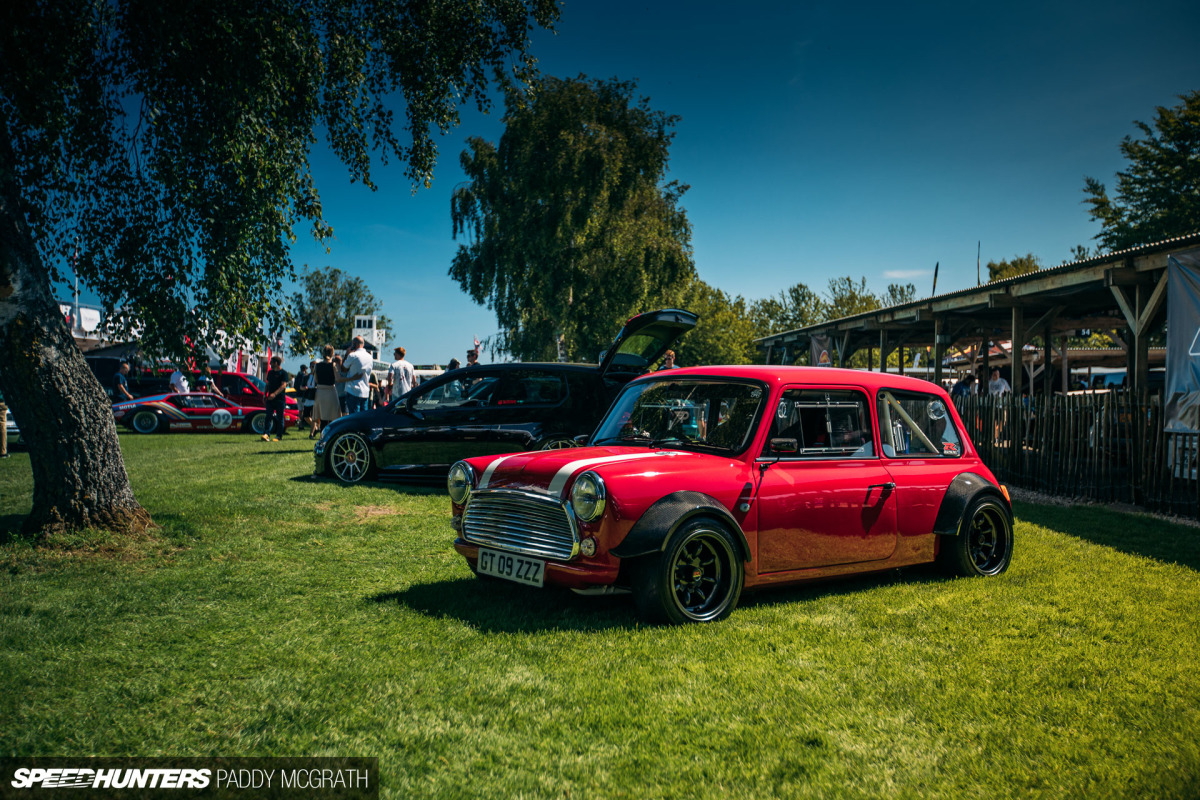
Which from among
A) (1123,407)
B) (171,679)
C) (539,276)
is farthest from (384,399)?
(171,679)

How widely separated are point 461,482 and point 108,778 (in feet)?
9.09

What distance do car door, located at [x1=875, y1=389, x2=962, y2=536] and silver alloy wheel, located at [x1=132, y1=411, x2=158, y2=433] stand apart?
19127 mm

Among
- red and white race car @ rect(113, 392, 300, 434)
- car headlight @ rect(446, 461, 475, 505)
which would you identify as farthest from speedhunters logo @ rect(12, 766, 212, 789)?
red and white race car @ rect(113, 392, 300, 434)

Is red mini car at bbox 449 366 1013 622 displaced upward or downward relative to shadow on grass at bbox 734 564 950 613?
upward

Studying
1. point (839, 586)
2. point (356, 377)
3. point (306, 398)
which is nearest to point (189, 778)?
point (839, 586)

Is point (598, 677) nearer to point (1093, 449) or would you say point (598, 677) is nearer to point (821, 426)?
point (821, 426)

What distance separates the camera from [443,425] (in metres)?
9.84

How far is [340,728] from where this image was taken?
2.99m

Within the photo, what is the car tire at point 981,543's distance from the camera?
5594 mm

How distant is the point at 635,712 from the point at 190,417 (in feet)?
64.1

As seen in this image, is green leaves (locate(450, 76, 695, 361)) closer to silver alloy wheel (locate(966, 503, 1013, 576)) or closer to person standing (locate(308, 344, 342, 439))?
person standing (locate(308, 344, 342, 439))

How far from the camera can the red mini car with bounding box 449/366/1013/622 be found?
169 inches

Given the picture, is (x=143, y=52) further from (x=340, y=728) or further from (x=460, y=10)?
(x=340, y=728)

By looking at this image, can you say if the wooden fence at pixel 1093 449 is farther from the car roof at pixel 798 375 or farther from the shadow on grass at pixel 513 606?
the shadow on grass at pixel 513 606
